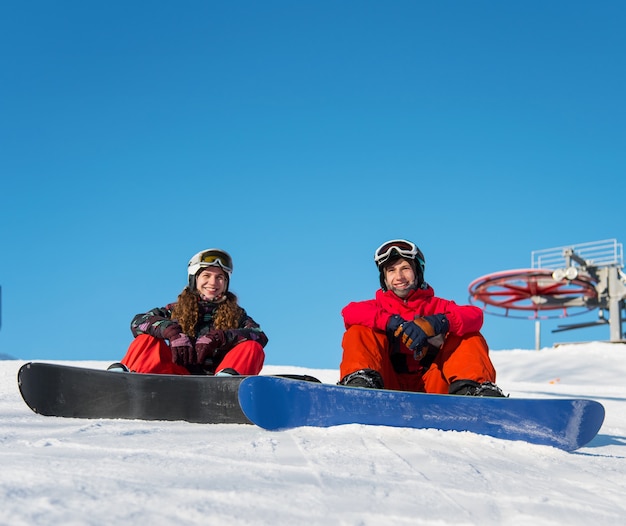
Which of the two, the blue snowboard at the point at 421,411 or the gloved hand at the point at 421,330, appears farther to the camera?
the gloved hand at the point at 421,330

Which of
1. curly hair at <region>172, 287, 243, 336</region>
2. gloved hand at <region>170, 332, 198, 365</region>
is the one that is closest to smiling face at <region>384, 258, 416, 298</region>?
curly hair at <region>172, 287, 243, 336</region>

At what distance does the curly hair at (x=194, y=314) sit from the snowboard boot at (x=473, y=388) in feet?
5.40

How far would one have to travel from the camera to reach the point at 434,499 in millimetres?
1846

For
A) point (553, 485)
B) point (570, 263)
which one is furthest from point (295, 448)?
point (570, 263)

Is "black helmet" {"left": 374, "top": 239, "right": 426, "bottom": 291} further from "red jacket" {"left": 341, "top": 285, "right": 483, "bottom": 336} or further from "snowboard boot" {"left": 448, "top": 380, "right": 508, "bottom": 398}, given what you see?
"snowboard boot" {"left": 448, "top": 380, "right": 508, "bottom": 398}

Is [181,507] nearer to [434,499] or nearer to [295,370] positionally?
[434,499]

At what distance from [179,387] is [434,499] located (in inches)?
88.5

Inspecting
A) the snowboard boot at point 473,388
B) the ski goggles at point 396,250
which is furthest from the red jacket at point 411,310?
the snowboard boot at point 473,388

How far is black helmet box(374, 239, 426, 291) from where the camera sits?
430 centimetres

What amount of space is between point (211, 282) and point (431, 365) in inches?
67.3

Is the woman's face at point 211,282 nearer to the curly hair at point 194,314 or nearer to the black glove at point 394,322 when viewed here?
the curly hair at point 194,314

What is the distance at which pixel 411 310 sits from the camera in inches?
166

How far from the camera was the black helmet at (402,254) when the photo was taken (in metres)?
4.30

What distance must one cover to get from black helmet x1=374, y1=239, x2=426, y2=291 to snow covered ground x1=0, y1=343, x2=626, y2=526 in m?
1.44
